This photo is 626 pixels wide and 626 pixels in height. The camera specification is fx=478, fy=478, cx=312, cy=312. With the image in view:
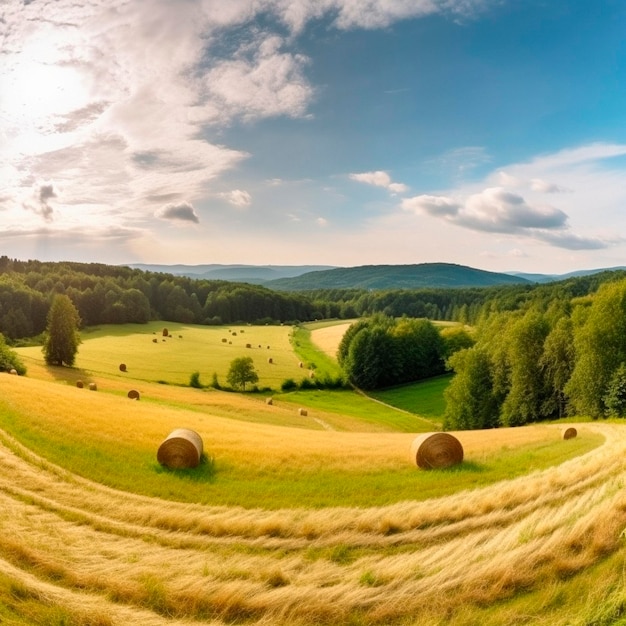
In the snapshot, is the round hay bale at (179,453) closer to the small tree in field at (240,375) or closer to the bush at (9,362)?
the bush at (9,362)

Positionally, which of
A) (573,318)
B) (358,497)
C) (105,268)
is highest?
(105,268)

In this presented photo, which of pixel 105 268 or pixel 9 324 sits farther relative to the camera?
pixel 105 268

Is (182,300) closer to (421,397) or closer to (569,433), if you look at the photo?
(421,397)

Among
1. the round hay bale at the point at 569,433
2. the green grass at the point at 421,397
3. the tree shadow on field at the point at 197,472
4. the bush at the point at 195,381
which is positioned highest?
the tree shadow on field at the point at 197,472

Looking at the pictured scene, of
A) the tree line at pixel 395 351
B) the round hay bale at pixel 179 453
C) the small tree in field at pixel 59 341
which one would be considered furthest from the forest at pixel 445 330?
the round hay bale at pixel 179 453

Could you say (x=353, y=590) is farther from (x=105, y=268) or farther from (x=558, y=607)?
Answer: (x=105, y=268)

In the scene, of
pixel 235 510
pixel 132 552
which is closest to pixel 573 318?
pixel 235 510

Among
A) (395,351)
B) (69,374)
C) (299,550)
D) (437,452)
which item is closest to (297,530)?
(299,550)
